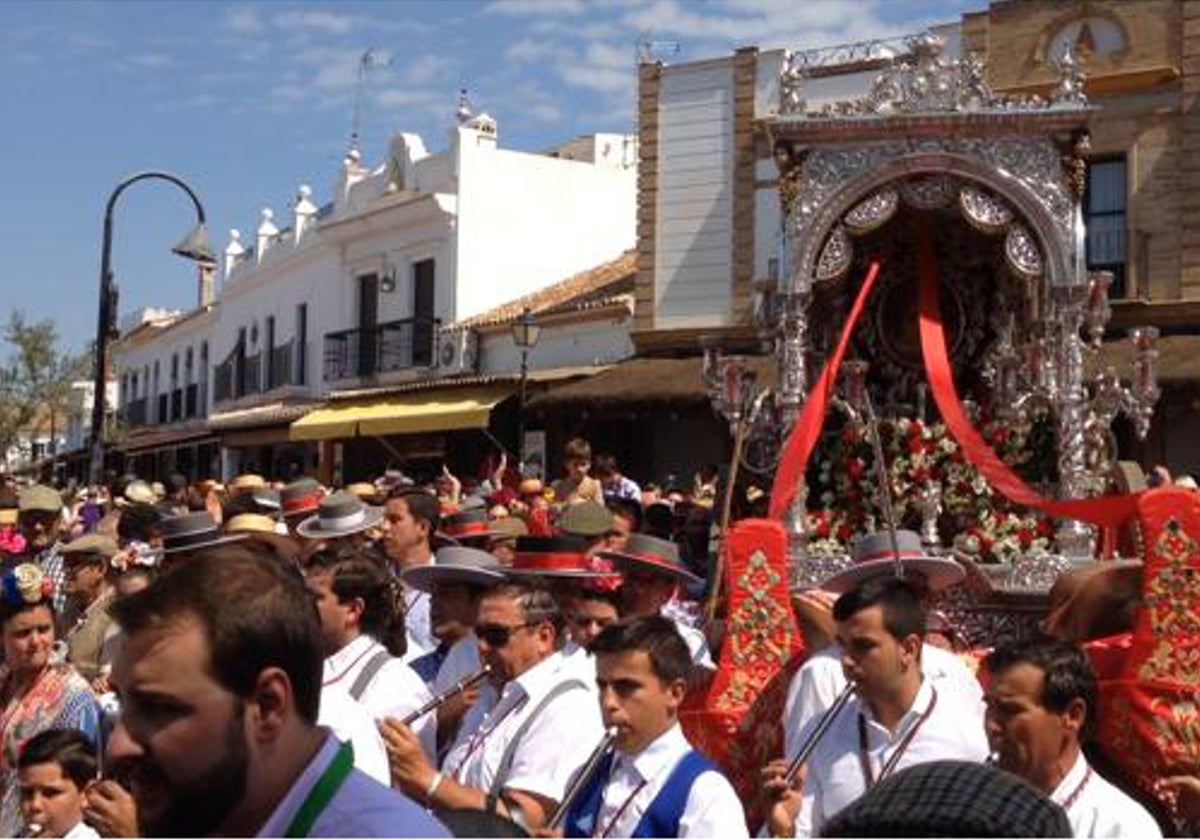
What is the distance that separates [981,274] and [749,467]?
2374 mm

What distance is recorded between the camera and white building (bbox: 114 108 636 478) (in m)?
27.2

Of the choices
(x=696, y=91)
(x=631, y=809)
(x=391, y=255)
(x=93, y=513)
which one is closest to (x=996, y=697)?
(x=631, y=809)

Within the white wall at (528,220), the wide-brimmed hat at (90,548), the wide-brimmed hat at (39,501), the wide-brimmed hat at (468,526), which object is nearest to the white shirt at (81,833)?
the wide-brimmed hat at (468,526)

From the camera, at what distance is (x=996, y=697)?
410 cm

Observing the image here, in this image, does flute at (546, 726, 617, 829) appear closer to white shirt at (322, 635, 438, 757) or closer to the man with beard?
white shirt at (322, 635, 438, 757)

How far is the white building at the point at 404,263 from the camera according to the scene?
89.1 ft

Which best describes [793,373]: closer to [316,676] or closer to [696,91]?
[316,676]

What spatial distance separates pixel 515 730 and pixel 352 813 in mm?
2461

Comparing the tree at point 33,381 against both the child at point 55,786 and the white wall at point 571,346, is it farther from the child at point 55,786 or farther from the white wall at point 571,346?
the child at point 55,786

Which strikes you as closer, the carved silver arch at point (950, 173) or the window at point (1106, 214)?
the carved silver arch at point (950, 173)

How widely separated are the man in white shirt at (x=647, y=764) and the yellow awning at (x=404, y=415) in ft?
59.3

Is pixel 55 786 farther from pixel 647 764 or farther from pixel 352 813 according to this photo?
pixel 352 813

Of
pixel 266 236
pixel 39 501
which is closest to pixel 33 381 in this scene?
pixel 266 236

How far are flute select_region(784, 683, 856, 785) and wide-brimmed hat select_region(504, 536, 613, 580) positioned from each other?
4.40ft
